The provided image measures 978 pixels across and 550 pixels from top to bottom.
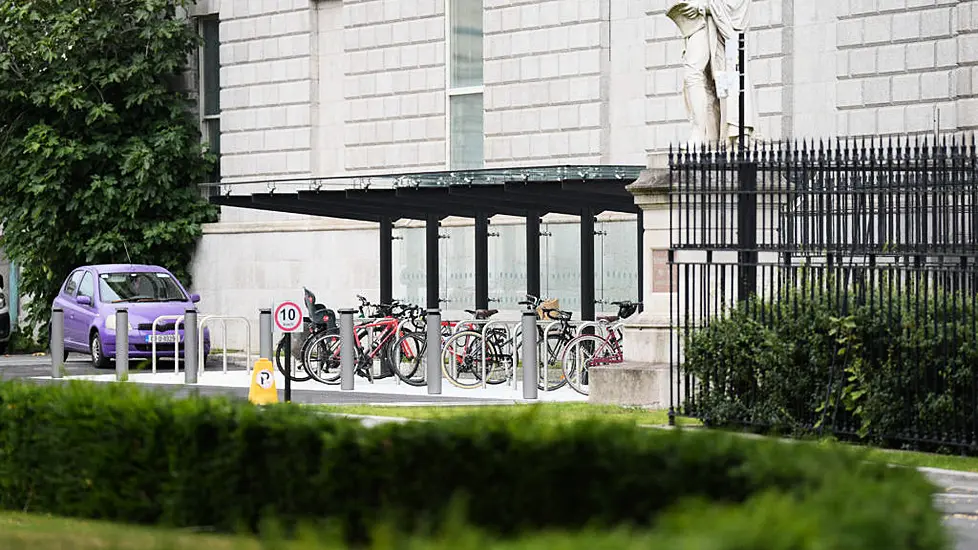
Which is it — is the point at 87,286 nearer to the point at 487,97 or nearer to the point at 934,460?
the point at 487,97

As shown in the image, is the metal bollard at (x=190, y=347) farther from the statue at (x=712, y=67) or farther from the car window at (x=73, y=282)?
the statue at (x=712, y=67)

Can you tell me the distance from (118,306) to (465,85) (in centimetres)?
793

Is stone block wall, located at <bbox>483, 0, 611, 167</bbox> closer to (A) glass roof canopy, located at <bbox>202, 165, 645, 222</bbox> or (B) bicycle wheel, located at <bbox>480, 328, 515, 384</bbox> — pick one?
(A) glass roof canopy, located at <bbox>202, 165, 645, 222</bbox>

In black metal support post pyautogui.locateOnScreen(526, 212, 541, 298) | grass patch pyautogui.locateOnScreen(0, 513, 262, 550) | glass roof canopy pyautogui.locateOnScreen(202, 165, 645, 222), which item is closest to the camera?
grass patch pyautogui.locateOnScreen(0, 513, 262, 550)

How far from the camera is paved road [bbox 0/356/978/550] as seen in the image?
10.6m

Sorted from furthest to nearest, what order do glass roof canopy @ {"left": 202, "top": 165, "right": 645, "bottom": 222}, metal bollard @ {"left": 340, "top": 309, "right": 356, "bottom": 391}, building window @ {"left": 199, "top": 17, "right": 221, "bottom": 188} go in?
building window @ {"left": 199, "top": 17, "right": 221, "bottom": 188} → metal bollard @ {"left": 340, "top": 309, "right": 356, "bottom": 391} → glass roof canopy @ {"left": 202, "top": 165, "right": 645, "bottom": 222}

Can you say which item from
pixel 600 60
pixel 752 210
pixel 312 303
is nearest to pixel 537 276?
pixel 312 303

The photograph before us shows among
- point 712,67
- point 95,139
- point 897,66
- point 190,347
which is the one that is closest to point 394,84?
point 95,139

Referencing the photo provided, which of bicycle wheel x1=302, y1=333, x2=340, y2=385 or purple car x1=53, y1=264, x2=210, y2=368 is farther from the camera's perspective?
purple car x1=53, y1=264, x2=210, y2=368

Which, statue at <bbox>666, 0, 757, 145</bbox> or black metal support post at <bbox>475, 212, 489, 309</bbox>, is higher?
statue at <bbox>666, 0, 757, 145</bbox>

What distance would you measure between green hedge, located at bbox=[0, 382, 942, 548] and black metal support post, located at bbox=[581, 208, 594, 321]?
14.1m

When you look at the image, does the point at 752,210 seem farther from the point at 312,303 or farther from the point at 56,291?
the point at 56,291

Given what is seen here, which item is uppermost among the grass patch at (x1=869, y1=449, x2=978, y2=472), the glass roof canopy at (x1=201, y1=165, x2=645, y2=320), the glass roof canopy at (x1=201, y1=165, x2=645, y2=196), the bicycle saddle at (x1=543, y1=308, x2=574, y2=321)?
the glass roof canopy at (x1=201, y1=165, x2=645, y2=196)

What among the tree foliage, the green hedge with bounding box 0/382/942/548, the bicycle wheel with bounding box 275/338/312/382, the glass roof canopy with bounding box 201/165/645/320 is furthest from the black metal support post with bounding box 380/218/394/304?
the green hedge with bounding box 0/382/942/548
